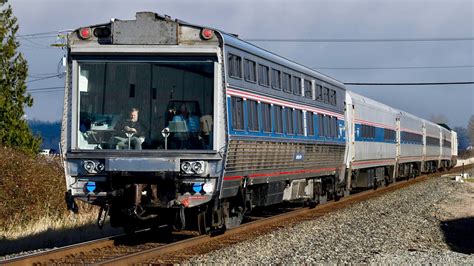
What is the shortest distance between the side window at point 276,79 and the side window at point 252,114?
1312mm

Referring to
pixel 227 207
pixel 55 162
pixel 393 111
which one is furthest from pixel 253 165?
pixel 393 111

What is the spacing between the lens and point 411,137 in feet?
133

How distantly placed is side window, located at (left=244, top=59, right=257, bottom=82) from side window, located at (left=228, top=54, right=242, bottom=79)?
0.33 m

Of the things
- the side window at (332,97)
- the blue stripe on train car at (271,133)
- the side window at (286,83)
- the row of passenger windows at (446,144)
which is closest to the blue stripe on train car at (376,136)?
the side window at (332,97)

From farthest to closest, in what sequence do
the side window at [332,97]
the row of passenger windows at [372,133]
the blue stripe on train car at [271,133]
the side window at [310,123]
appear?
Result: the row of passenger windows at [372,133], the side window at [332,97], the side window at [310,123], the blue stripe on train car at [271,133]

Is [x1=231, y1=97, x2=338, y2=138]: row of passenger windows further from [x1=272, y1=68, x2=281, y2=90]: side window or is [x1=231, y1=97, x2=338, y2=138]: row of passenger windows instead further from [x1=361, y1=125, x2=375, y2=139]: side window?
[x1=361, y1=125, x2=375, y2=139]: side window

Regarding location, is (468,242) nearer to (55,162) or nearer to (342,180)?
(342,180)

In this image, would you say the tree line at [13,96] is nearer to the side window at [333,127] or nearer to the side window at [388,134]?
the side window at [333,127]

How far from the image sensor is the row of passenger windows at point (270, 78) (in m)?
13.0

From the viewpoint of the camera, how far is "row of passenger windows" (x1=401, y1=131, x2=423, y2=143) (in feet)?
125

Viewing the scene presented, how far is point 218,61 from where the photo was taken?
1209cm

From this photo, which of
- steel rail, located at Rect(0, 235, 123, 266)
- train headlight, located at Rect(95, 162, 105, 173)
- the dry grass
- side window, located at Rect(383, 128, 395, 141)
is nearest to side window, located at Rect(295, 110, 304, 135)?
the dry grass

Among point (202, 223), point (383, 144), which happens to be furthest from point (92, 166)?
point (383, 144)

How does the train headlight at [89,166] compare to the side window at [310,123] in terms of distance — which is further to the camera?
the side window at [310,123]
